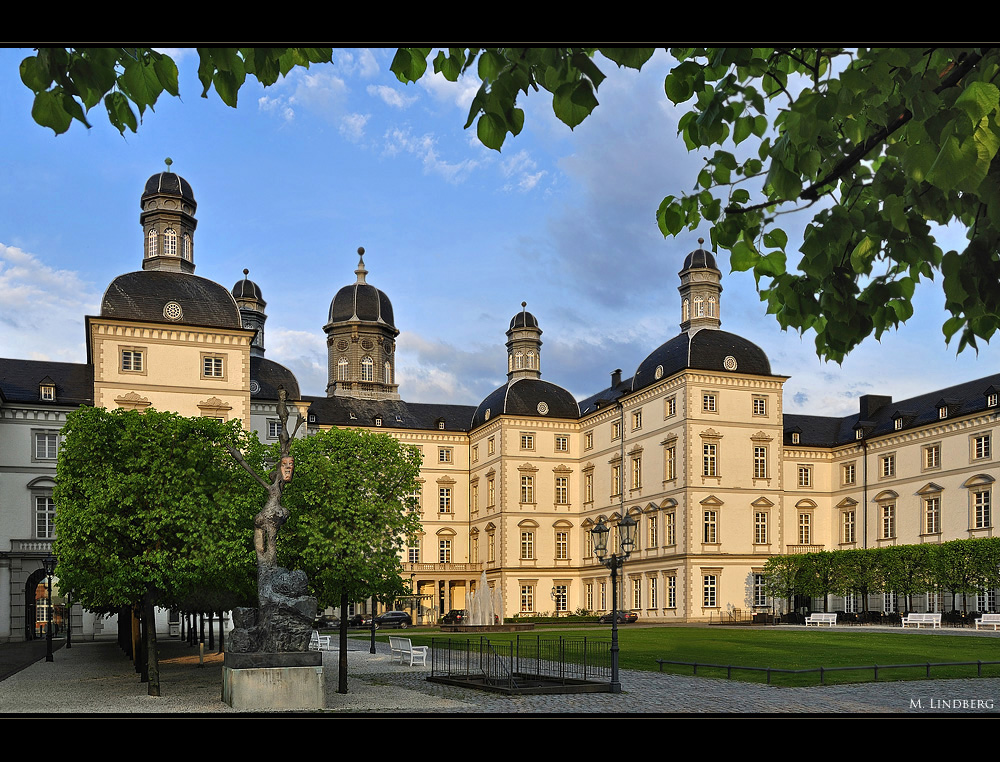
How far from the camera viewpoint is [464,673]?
26.3 metres

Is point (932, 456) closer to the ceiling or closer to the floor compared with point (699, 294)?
closer to the floor

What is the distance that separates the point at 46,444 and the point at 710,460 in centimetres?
3829

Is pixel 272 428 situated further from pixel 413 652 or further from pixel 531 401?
pixel 413 652

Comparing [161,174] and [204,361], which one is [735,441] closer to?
[204,361]

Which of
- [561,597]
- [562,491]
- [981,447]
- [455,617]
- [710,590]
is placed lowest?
[455,617]

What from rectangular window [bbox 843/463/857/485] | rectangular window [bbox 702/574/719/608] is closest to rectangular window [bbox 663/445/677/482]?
rectangular window [bbox 702/574/719/608]

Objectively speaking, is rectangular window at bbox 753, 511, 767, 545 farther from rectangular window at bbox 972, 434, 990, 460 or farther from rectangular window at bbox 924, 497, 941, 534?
rectangular window at bbox 972, 434, 990, 460

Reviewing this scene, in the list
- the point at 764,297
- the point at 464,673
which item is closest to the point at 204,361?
the point at 464,673

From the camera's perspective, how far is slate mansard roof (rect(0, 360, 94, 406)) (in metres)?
53.8

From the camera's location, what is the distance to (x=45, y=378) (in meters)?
54.4

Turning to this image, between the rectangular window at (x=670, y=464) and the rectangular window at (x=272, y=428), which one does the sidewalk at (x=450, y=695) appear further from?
the rectangular window at (x=272, y=428)

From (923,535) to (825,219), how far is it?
5681cm

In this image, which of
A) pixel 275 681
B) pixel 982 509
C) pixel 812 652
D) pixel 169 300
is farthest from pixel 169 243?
pixel 982 509

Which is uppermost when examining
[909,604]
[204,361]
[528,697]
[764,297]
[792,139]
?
[204,361]
